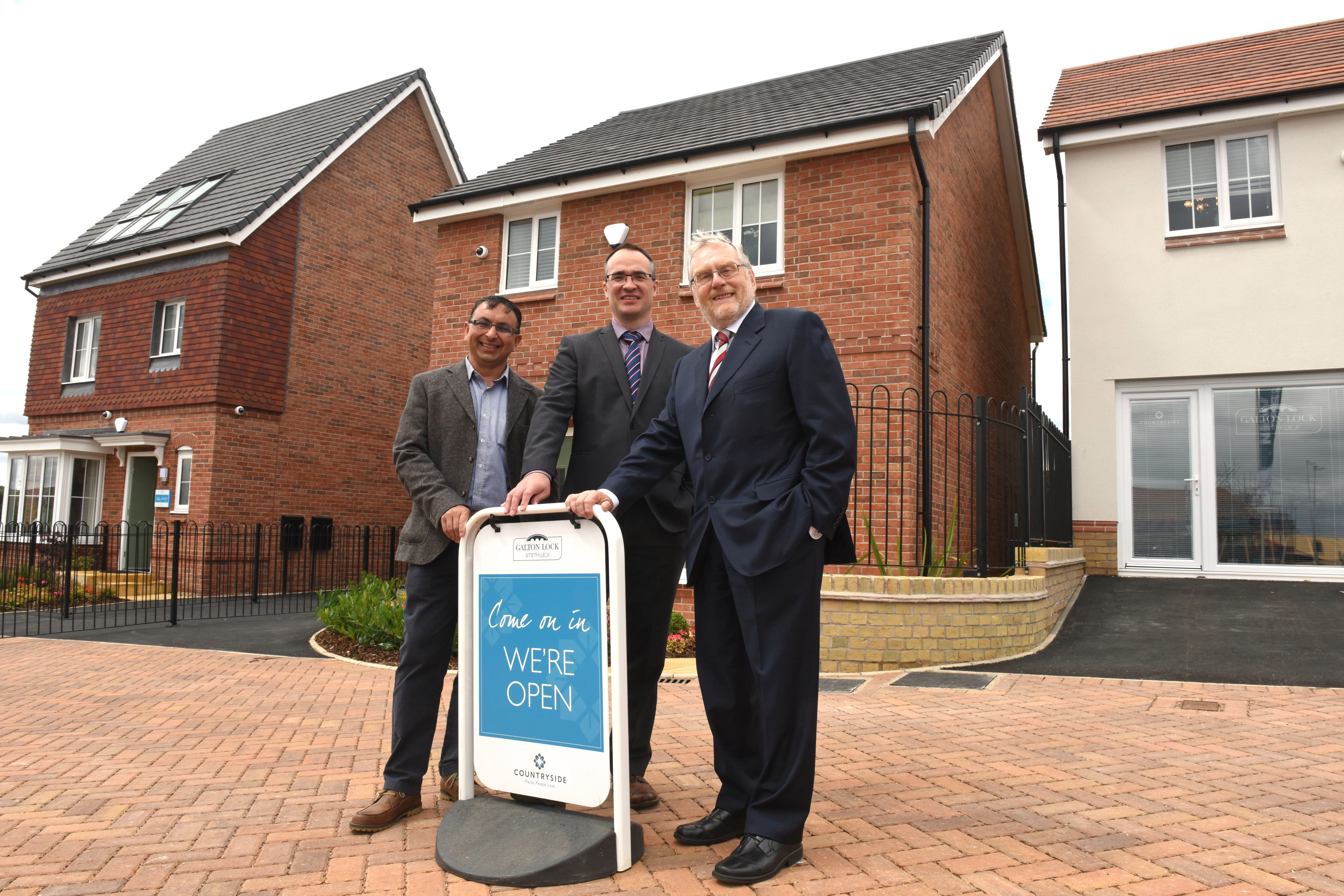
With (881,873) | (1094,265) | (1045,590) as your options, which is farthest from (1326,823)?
(1094,265)

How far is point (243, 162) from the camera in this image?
19094mm

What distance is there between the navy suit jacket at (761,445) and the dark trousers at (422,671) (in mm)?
916

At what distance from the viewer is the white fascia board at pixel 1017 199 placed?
1440cm

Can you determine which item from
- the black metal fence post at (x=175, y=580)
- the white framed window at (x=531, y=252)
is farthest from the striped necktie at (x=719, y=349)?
the black metal fence post at (x=175, y=580)

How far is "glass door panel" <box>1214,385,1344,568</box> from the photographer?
10.1m

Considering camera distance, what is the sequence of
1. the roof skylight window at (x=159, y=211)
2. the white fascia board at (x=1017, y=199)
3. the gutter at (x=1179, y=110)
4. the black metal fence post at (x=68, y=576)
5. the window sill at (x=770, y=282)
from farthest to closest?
the roof skylight window at (x=159, y=211) < the white fascia board at (x=1017, y=199) < the black metal fence post at (x=68, y=576) < the gutter at (x=1179, y=110) < the window sill at (x=770, y=282)

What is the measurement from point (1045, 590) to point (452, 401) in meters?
5.87

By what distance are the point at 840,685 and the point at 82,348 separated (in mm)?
18113

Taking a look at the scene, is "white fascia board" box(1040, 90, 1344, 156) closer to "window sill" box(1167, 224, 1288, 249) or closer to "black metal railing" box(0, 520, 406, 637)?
"window sill" box(1167, 224, 1288, 249)

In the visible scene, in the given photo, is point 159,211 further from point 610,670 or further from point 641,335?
point 610,670

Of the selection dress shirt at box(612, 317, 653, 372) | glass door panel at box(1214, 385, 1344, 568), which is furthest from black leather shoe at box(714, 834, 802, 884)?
glass door panel at box(1214, 385, 1344, 568)

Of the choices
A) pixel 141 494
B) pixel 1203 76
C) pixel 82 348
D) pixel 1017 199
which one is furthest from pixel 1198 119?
pixel 82 348

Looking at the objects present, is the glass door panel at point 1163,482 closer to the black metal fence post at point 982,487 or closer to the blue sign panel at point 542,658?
the black metal fence post at point 982,487

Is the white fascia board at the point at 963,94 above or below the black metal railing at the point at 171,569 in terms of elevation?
above
